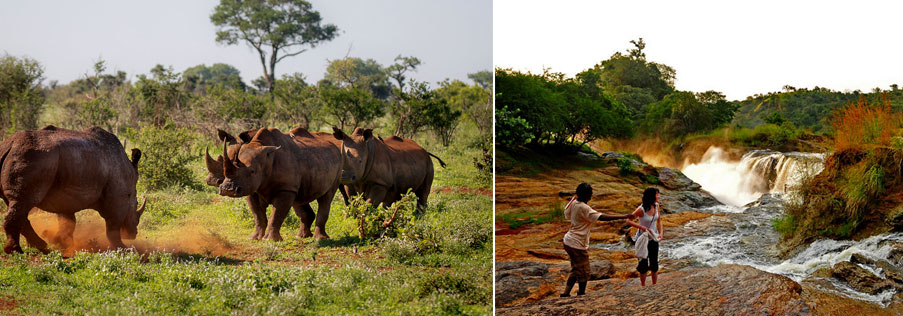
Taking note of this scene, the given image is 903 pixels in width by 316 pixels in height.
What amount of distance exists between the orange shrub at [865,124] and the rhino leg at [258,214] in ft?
22.6

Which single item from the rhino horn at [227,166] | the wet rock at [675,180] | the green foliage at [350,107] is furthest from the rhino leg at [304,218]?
the green foliage at [350,107]

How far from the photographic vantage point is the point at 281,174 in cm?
744

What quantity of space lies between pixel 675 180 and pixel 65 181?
7.17 metres

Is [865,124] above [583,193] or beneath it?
above

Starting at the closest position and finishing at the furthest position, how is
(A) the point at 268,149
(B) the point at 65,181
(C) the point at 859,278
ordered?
(B) the point at 65,181
(A) the point at 268,149
(C) the point at 859,278

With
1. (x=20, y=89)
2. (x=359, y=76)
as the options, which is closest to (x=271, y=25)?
(x=359, y=76)

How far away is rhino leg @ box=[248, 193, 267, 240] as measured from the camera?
763cm

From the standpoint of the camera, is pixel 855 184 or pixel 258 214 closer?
pixel 258 214

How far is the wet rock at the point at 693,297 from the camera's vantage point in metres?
6.56

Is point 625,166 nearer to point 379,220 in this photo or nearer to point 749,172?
point 749,172

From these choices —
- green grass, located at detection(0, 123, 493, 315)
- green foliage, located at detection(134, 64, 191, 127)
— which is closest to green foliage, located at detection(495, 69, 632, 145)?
green grass, located at detection(0, 123, 493, 315)

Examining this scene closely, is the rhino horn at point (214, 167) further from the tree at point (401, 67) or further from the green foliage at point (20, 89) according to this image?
the tree at point (401, 67)

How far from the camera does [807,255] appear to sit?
27.1 ft

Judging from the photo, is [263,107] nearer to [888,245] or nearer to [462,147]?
[462,147]
